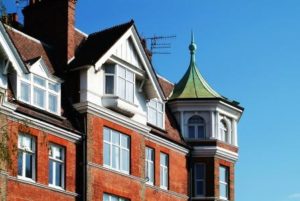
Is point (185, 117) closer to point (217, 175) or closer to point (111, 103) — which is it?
point (217, 175)

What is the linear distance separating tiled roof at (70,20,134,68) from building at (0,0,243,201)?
0.19ft

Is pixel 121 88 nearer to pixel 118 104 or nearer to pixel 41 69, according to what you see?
pixel 118 104

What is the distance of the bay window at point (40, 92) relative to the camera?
112 ft

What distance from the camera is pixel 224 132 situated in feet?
151

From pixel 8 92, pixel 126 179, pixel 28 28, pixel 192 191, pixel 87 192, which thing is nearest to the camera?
pixel 8 92

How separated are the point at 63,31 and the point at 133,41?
3.27 meters

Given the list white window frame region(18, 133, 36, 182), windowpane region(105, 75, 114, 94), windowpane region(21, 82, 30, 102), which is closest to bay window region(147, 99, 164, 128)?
windowpane region(105, 75, 114, 94)

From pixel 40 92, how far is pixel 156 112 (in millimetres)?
9094

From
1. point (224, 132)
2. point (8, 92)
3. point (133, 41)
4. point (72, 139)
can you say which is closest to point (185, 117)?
point (224, 132)

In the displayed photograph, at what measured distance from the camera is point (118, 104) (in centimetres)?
3738

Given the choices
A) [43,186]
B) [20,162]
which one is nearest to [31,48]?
[20,162]

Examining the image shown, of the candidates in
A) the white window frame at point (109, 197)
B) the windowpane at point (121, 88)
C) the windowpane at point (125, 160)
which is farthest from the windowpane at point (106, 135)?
the white window frame at point (109, 197)

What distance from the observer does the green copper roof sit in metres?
45.7

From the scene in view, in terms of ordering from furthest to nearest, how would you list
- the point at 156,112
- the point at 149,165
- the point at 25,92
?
the point at 156,112, the point at 149,165, the point at 25,92
